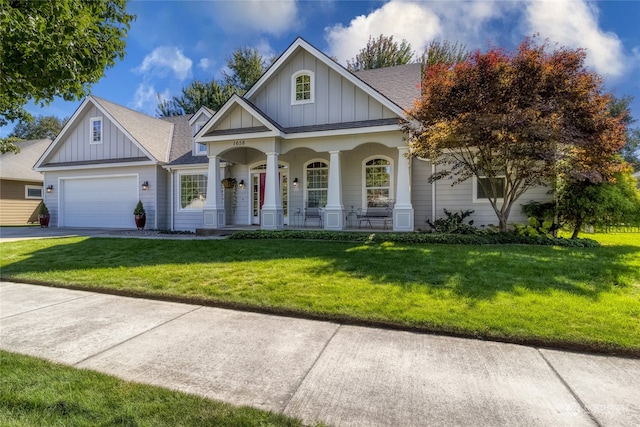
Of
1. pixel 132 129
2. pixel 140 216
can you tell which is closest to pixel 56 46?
pixel 140 216

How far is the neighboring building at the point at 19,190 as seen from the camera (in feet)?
62.4

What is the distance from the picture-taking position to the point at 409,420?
2.24 metres

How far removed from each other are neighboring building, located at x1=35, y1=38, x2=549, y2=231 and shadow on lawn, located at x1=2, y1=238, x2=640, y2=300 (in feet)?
9.50

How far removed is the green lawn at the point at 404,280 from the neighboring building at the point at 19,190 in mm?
14040

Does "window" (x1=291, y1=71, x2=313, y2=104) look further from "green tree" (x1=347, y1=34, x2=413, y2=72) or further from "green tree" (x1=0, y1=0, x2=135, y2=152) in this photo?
"green tree" (x1=347, y1=34, x2=413, y2=72)

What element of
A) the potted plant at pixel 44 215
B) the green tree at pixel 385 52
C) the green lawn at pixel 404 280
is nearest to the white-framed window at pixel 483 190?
the green lawn at pixel 404 280

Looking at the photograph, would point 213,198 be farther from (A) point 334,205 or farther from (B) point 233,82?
(B) point 233,82

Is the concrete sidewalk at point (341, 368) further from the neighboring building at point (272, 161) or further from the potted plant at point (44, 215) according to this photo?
the potted plant at point (44, 215)

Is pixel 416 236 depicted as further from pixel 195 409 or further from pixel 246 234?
pixel 195 409

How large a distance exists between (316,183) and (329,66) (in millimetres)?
4206

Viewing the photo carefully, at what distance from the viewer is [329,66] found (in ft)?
38.4

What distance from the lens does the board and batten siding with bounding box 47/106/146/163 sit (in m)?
15.2

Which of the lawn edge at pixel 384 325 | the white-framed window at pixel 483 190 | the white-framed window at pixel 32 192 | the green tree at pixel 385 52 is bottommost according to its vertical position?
the lawn edge at pixel 384 325

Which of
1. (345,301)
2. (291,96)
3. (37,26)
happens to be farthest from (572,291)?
(291,96)
